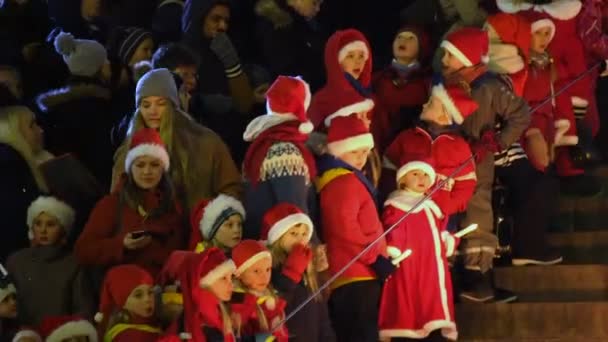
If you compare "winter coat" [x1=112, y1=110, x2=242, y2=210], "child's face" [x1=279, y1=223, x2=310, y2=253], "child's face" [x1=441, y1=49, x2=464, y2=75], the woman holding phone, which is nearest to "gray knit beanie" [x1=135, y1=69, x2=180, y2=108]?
"winter coat" [x1=112, y1=110, x2=242, y2=210]

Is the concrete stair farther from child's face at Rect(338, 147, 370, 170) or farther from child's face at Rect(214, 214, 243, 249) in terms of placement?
child's face at Rect(214, 214, 243, 249)

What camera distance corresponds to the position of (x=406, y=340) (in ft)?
24.0

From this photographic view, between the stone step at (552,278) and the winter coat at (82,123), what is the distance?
8.27ft

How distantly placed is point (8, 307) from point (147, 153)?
3.52 ft

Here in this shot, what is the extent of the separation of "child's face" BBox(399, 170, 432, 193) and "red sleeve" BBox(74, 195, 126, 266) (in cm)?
156

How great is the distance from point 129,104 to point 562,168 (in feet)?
8.98

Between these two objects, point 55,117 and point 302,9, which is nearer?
point 55,117

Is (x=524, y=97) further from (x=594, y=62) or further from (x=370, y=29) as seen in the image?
(x=370, y=29)

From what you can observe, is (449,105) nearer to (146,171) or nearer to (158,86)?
(158,86)

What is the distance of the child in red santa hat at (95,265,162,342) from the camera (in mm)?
6406

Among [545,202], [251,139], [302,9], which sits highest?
[302,9]

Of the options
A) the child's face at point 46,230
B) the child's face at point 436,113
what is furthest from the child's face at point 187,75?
the child's face at point 436,113

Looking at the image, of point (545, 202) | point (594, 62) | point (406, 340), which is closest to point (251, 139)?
point (406, 340)

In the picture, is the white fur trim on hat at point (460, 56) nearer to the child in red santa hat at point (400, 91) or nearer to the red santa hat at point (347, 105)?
the child in red santa hat at point (400, 91)
